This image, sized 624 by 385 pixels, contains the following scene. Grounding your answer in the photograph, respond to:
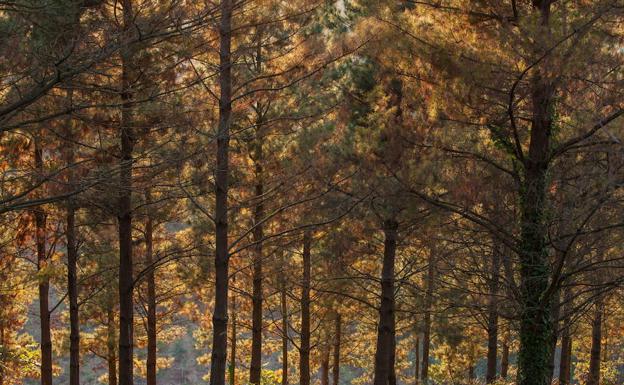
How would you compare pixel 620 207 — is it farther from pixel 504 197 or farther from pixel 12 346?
pixel 12 346

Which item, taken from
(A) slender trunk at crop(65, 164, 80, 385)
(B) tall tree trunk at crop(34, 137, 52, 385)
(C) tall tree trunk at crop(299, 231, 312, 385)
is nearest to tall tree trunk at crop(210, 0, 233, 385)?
(A) slender trunk at crop(65, 164, 80, 385)

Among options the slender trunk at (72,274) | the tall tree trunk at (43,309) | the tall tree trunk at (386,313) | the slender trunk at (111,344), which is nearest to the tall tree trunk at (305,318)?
the tall tree trunk at (386,313)

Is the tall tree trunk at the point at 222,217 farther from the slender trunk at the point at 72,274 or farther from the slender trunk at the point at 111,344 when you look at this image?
the slender trunk at the point at 111,344

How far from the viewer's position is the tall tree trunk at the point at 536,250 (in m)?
8.02

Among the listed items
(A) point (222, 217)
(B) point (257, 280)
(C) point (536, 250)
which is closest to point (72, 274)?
(B) point (257, 280)

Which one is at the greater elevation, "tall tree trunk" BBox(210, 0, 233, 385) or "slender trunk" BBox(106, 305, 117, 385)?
"tall tree trunk" BBox(210, 0, 233, 385)

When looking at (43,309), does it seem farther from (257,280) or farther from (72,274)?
(257,280)

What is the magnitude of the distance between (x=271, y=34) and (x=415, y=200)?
346 cm

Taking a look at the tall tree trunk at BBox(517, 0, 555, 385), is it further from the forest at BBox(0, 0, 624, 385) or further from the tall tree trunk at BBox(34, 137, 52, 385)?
the tall tree trunk at BBox(34, 137, 52, 385)

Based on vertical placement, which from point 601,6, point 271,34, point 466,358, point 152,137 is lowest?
point 466,358

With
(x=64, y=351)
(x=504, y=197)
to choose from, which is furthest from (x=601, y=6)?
(x=64, y=351)

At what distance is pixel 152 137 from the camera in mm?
9977

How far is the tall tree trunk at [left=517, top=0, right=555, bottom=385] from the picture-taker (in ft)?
26.3

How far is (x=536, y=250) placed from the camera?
8328 millimetres
